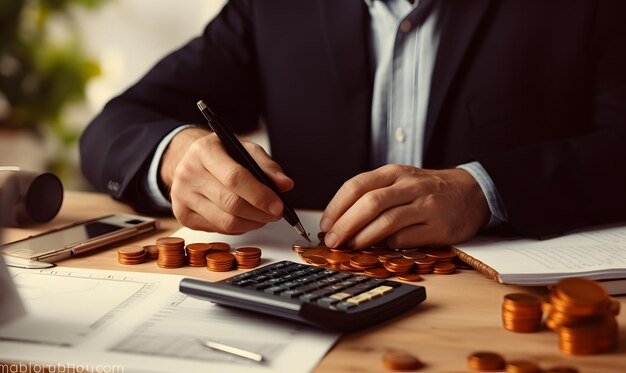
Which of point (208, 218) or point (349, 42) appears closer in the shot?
point (208, 218)

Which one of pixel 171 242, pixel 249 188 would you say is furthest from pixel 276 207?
pixel 171 242

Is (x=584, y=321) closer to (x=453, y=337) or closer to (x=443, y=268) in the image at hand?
(x=453, y=337)

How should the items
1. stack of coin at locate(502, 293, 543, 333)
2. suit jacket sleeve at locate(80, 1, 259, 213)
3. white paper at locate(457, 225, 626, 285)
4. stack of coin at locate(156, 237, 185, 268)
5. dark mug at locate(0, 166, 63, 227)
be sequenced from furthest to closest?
1. suit jacket sleeve at locate(80, 1, 259, 213)
2. dark mug at locate(0, 166, 63, 227)
3. stack of coin at locate(156, 237, 185, 268)
4. white paper at locate(457, 225, 626, 285)
5. stack of coin at locate(502, 293, 543, 333)

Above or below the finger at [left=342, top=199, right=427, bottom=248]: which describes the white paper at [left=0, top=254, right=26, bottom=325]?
below

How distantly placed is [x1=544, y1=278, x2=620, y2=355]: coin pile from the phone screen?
2.28 ft

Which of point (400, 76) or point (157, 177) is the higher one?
point (400, 76)

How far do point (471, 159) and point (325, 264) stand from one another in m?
0.37

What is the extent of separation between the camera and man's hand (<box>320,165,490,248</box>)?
3.48 feet

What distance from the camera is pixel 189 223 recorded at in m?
1.18

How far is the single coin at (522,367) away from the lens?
0.66 meters

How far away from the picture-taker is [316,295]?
2.64 ft

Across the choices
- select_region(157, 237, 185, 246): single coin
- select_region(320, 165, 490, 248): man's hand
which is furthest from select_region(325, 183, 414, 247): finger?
select_region(157, 237, 185, 246): single coin

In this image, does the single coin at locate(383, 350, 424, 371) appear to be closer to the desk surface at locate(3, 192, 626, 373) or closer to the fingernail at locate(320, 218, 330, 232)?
the desk surface at locate(3, 192, 626, 373)

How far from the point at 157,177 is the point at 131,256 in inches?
12.9
